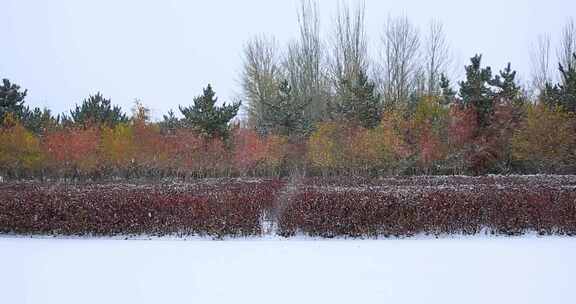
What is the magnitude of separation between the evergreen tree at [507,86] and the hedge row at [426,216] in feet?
50.5

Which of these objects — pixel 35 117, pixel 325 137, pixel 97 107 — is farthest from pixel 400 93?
pixel 35 117

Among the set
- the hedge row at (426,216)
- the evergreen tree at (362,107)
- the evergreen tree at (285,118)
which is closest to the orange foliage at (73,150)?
the evergreen tree at (285,118)

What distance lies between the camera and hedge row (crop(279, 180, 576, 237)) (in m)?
7.13

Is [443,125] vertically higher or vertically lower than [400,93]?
lower

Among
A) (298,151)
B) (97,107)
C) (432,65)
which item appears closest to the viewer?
(298,151)

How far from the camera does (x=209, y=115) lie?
2195 centimetres

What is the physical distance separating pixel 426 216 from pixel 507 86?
59.4 ft
